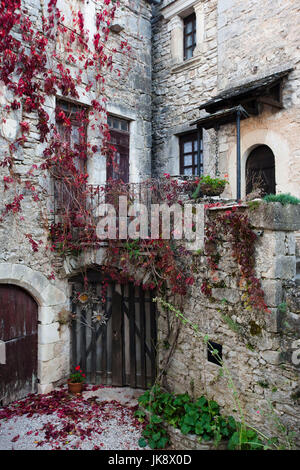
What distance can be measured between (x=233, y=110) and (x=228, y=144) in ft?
3.67

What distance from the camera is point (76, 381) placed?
5152 millimetres

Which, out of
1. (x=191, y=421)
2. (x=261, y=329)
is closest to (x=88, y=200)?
(x=261, y=329)

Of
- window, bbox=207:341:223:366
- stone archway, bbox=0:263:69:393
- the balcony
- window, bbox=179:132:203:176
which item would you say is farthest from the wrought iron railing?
window, bbox=207:341:223:366

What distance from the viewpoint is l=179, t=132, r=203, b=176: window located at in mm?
6828

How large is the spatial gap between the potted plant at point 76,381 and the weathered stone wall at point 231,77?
13.6ft

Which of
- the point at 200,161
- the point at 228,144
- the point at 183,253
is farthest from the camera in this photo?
the point at 200,161

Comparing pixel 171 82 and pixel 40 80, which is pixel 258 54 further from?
pixel 40 80

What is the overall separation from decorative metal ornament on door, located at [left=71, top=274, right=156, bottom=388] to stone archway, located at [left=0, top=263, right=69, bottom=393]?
25cm

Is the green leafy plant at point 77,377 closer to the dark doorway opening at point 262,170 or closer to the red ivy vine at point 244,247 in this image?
the red ivy vine at point 244,247

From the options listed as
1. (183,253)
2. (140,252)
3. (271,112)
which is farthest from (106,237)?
(271,112)

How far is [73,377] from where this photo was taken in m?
5.17

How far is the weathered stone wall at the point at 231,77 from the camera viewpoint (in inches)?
203

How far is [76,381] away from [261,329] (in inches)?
132

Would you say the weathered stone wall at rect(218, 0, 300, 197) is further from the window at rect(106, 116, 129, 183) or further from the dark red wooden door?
the dark red wooden door
